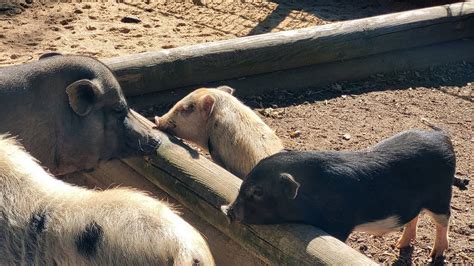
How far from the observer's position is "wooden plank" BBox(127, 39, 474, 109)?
6250 mm

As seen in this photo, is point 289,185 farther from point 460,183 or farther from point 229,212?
point 460,183

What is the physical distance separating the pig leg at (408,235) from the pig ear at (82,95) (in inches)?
75.3

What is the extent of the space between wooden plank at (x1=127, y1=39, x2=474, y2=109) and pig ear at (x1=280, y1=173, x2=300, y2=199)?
8.41 feet

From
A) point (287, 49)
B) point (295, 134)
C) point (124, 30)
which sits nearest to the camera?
point (295, 134)

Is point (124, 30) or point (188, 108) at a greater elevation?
point (188, 108)

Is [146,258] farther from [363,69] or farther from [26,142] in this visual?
[363,69]

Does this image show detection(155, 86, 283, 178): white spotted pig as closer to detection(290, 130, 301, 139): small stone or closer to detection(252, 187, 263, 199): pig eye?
detection(290, 130, 301, 139): small stone

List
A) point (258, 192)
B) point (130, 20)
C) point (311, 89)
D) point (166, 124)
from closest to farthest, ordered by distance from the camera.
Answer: point (258, 192), point (166, 124), point (311, 89), point (130, 20)

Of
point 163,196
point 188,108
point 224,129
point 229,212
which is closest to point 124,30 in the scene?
point 188,108

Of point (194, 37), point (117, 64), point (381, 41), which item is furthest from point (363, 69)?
point (117, 64)

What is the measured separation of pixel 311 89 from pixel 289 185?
3.08m

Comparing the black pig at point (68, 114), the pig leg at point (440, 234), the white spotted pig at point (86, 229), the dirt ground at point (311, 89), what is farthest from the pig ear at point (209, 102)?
the white spotted pig at point (86, 229)

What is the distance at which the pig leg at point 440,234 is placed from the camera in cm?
435

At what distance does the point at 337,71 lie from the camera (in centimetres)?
687
